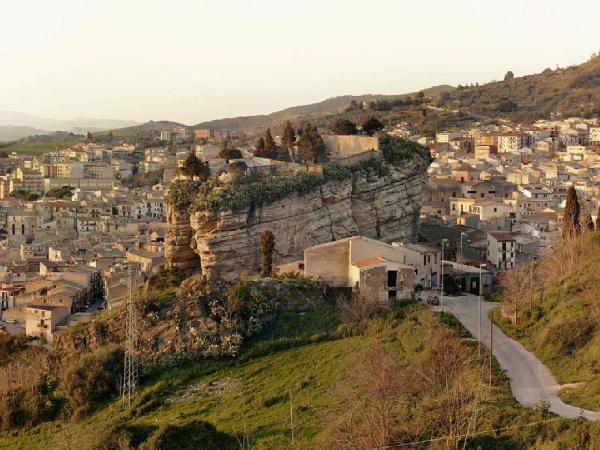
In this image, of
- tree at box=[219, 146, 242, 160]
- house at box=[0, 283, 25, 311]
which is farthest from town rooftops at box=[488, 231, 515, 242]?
house at box=[0, 283, 25, 311]

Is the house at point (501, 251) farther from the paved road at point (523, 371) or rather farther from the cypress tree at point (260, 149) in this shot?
the paved road at point (523, 371)

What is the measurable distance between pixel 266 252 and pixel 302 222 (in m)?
2.82

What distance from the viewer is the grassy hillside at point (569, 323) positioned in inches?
757

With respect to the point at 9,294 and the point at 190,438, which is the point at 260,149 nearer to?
the point at 9,294

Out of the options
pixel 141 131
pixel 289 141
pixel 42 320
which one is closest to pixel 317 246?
pixel 289 141

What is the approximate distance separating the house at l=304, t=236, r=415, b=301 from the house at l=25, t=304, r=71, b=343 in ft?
40.4

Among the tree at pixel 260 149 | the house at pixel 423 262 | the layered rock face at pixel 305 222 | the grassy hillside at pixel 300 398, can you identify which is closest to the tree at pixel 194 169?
the layered rock face at pixel 305 222

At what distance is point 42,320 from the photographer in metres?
37.4

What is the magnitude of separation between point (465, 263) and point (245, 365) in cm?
1252

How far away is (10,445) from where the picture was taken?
23766 millimetres

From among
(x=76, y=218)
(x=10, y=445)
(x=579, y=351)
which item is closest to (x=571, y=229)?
Result: (x=579, y=351)

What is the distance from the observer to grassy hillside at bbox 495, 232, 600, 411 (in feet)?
63.1

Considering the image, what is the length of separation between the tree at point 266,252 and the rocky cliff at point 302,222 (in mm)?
670

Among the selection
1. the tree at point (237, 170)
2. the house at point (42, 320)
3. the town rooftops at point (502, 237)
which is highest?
the tree at point (237, 170)
